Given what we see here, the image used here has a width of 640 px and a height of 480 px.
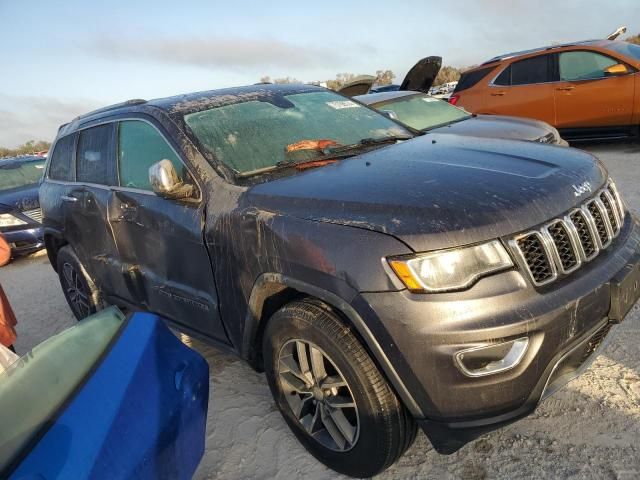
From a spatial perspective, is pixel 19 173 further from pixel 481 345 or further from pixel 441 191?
pixel 481 345

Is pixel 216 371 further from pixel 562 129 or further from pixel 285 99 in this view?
pixel 562 129

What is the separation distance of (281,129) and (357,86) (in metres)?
5.86

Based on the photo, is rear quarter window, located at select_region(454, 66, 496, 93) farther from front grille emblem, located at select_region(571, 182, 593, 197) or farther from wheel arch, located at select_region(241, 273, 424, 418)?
wheel arch, located at select_region(241, 273, 424, 418)

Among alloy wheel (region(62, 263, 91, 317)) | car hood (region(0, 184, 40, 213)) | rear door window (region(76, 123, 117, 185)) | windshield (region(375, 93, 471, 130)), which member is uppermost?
rear door window (region(76, 123, 117, 185))

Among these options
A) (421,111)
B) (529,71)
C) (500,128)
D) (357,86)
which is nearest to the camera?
(500,128)

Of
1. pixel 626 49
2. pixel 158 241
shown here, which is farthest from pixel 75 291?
pixel 626 49

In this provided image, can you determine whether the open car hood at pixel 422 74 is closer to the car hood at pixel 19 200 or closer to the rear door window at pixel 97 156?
the rear door window at pixel 97 156

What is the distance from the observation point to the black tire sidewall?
2.06m

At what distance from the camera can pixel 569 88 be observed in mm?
8328

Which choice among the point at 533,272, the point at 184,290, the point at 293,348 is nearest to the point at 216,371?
the point at 184,290

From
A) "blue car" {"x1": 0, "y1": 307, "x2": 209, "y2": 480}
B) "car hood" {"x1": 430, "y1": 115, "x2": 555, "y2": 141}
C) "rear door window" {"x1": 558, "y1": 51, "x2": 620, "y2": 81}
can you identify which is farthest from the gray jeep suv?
"rear door window" {"x1": 558, "y1": 51, "x2": 620, "y2": 81}

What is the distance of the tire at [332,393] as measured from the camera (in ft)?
6.75

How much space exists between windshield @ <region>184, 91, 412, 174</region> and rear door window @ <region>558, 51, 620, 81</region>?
6115 millimetres

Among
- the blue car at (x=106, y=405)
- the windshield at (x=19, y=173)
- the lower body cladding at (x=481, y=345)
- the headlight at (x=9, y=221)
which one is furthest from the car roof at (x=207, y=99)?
the windshield at (x=19, y=173)
